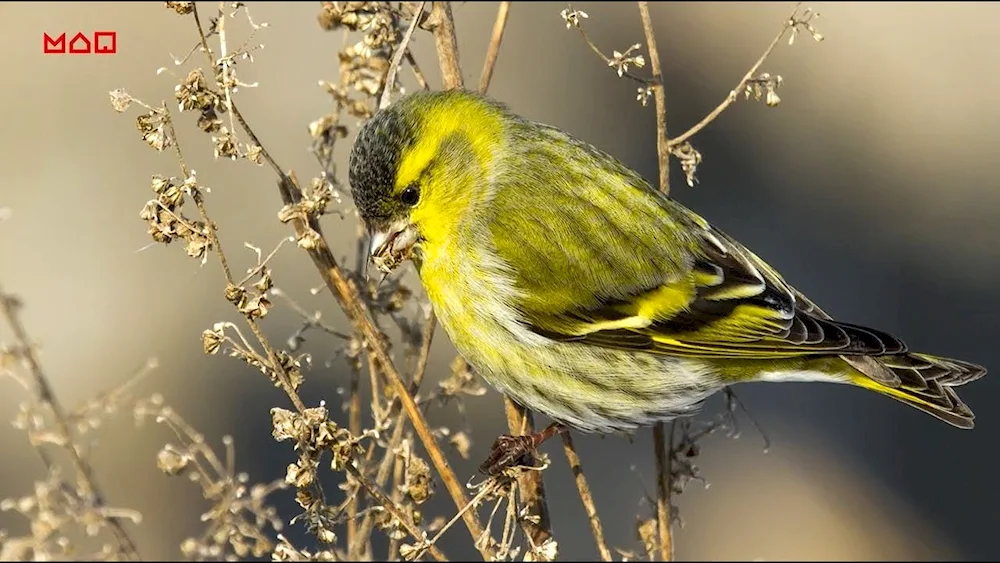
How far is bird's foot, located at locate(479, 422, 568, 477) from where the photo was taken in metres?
1.99

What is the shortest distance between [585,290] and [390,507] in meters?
0.69

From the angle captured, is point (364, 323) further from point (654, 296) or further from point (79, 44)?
point (79, 44)

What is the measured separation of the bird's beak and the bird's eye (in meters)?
0.04

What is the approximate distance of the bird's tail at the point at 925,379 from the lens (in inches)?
92.7

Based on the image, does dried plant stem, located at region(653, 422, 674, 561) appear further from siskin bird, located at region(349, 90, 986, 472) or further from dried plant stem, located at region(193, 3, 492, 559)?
dried plant stem, located at region(193, 3, 492, 559)

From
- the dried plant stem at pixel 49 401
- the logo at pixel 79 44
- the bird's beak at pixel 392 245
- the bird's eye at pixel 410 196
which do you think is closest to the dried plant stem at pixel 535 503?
the bird's beak at pixel 392 245

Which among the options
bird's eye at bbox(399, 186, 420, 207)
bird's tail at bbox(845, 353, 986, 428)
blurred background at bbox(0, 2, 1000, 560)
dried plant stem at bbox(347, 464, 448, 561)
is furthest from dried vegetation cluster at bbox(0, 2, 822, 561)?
blurred background at bbox(0, 2, 1000, 560)

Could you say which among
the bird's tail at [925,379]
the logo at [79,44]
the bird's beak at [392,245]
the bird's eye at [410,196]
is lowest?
the bird's tail at [925,379]

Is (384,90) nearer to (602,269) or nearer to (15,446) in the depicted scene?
(602,269)

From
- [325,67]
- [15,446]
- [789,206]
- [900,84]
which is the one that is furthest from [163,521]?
[900,84]

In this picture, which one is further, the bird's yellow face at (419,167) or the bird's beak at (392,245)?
the bird's yellow face at (419,167)

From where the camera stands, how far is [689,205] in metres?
4.54

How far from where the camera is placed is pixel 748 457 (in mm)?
4105

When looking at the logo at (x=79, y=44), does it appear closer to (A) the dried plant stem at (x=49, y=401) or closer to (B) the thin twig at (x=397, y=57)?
(B) the thin twig at (x=397, y=57)
